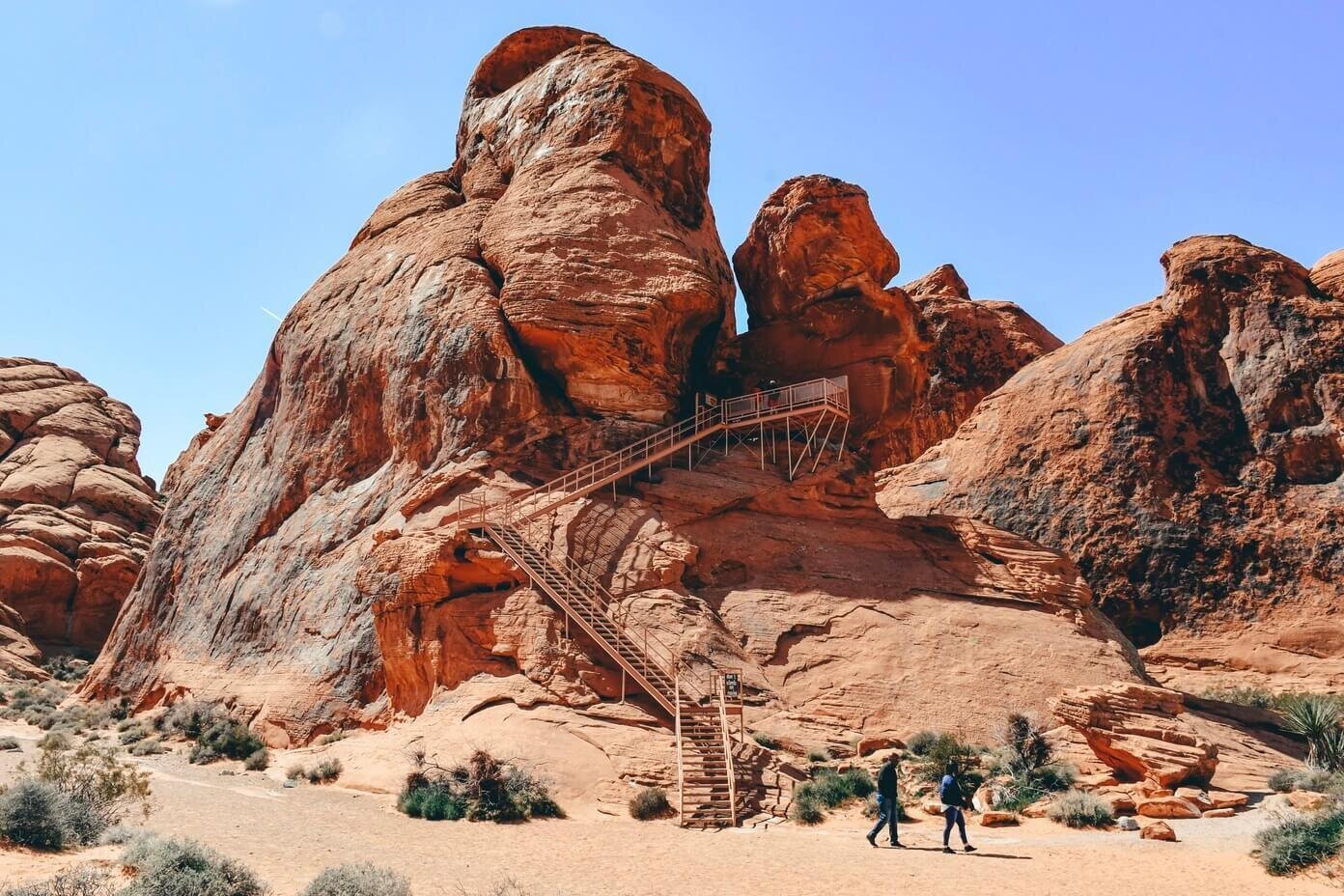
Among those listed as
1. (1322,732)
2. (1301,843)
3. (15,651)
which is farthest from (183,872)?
(15,651)

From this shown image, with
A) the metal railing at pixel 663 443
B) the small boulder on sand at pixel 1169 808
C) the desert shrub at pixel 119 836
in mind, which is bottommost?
the desert shrub at pixel 119 836

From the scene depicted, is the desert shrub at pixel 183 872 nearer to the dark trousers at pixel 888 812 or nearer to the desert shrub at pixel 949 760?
the dark trousers at pixel 888 812

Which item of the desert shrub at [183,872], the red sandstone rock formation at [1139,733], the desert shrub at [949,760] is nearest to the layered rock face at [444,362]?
the desert shrub at [949,760]

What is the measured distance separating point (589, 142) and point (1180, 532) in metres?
23.1

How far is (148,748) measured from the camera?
25641mm

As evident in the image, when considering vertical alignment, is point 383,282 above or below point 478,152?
below

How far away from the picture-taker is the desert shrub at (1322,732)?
68.9ft

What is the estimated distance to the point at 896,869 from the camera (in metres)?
14.0

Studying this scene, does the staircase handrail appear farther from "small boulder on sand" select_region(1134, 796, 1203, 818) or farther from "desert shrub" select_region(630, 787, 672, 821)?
"small boulder on sand" select_region(1134, 796, 1203, 818)

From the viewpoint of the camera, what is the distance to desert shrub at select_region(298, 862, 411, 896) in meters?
11.1

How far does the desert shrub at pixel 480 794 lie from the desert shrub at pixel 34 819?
20.7 ft

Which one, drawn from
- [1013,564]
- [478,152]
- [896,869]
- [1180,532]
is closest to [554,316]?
[478,152]

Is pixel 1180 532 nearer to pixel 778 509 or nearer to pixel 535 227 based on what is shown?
pixel 778 509

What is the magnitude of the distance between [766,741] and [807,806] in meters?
3.09
